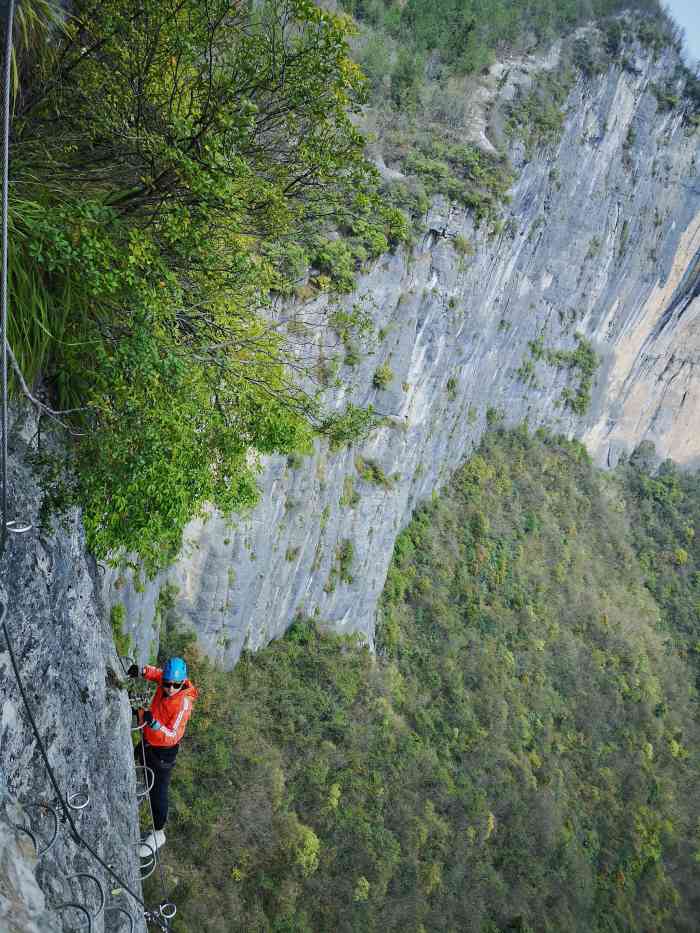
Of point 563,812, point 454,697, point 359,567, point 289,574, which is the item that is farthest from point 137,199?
point 563,812

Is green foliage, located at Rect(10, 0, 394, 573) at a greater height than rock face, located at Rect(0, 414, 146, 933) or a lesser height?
greater

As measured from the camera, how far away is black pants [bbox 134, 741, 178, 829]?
5969 millimetres

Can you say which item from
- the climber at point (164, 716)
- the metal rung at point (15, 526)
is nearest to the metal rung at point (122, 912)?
the climber at point (164, 716)

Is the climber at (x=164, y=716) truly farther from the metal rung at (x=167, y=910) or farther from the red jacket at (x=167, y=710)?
the metal rung at (x=167, y=910)

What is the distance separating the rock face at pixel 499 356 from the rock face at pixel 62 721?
7.90 ft

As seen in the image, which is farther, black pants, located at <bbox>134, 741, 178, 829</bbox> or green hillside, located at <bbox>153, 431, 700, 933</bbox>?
green hillside, located at <bbox>153, 431, 700, 933</bbox>

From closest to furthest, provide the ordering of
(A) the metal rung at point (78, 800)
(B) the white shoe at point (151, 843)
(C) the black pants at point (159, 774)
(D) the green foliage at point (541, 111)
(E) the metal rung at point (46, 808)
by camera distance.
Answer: (E) the metal rung at point (46, 808) < (A) the metal rung at point (78, 800) < (B) the white shoe at point (151, 843) < (C) the black pants at point (159, 774) < (D) the green foliage at point (541, 111)

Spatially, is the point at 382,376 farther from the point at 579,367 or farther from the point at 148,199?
the point at 579,367

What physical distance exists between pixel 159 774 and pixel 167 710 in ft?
2.70

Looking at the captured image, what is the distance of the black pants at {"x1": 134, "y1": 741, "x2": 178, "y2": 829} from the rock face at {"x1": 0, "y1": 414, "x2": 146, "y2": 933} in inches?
45.1

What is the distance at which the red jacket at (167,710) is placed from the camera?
574 centimetres

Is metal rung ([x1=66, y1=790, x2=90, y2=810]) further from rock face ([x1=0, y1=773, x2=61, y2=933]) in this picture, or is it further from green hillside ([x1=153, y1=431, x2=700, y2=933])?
green hillside ([x1=153, y1=431, x2=700, y2=933])

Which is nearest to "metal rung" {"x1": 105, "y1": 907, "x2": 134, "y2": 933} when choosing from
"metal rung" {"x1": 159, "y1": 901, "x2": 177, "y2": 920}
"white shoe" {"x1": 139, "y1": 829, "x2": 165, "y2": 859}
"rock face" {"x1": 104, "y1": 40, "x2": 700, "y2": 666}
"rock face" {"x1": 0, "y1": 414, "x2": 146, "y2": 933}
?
"rock face" {"x1": 0, "y1": 414, "x2": 146, "y2": 933}

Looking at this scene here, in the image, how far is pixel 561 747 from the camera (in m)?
23.1
